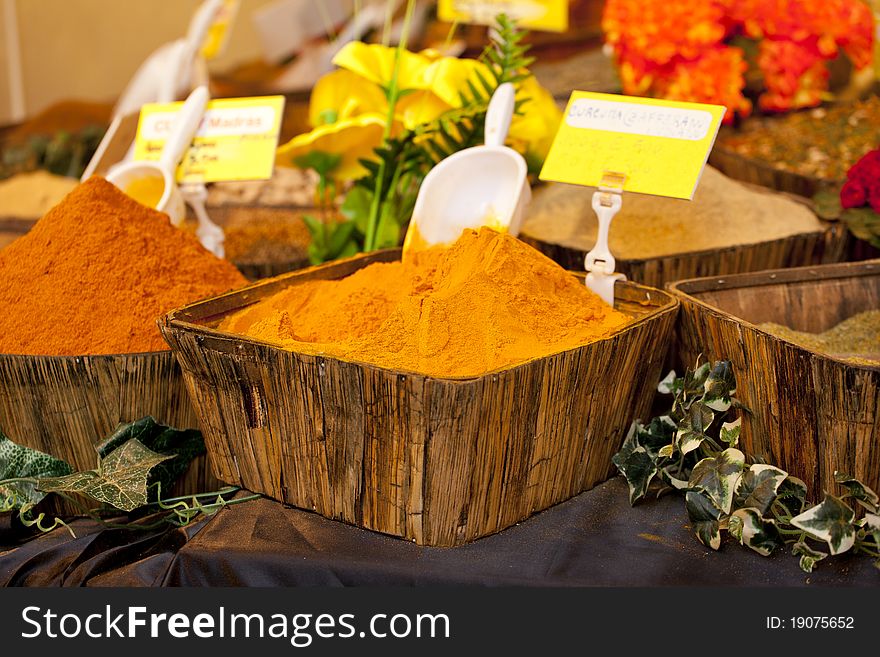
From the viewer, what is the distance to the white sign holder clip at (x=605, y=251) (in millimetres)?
995

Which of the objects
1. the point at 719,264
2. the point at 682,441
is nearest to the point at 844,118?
the point at 719,264

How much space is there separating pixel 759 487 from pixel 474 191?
48 cm

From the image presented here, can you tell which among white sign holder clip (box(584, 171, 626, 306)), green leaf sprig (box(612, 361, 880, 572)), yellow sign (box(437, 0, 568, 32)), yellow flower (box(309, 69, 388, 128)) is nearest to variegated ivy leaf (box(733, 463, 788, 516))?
green leaf sprig (box(612, 361, 880, 572))

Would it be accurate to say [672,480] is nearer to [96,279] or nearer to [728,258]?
[728,258]

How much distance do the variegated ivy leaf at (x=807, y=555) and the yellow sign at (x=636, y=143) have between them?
35 cm

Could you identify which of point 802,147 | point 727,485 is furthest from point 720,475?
point 802,147

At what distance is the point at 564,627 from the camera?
2.51ft

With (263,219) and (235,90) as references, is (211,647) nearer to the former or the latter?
(263,219)

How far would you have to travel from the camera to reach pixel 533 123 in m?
1.31

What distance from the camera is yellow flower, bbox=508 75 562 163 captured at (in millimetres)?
1309

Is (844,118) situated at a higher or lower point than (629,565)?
higher

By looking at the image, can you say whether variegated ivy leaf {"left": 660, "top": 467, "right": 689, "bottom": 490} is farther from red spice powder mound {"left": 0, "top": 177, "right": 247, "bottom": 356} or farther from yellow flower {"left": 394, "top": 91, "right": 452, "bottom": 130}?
yellow flower {"left": 394, "top": 91, "right": 452, "bottom": 130}

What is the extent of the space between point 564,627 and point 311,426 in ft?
0.88

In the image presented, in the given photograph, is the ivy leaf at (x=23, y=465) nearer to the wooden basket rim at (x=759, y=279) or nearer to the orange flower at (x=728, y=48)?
the wooden basket rim at (x=759, y=279)
